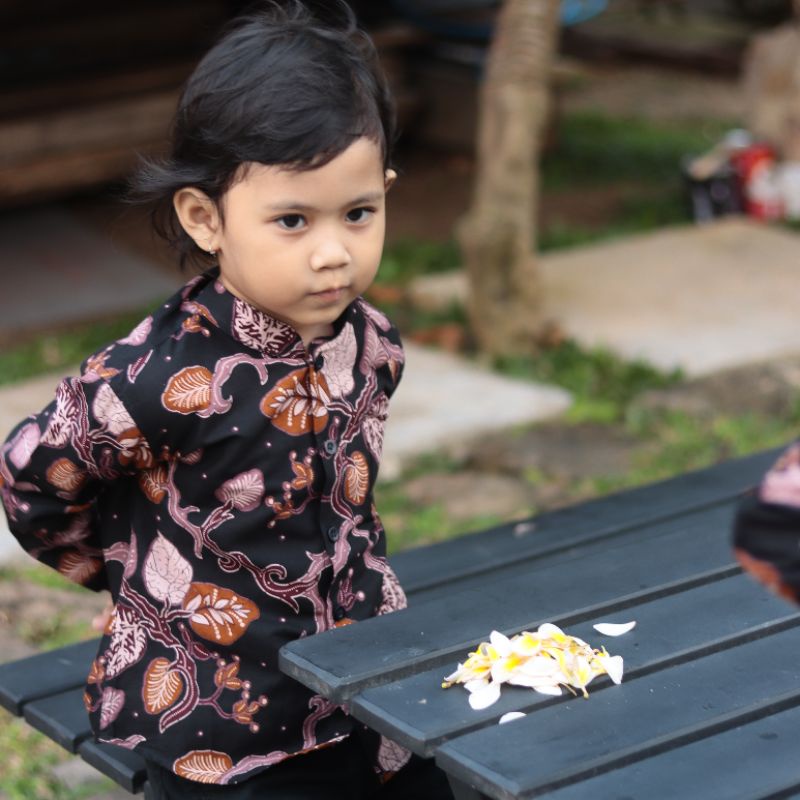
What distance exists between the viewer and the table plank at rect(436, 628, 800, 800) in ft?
5.51

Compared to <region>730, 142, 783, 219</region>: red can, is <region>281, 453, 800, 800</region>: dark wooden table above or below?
above

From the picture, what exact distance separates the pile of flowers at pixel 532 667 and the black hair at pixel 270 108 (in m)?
0.64

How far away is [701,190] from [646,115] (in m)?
3.21

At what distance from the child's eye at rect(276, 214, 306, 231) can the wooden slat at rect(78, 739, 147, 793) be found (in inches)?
31.5

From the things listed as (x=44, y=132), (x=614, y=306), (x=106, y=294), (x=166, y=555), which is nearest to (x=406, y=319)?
(x=614, y=306)

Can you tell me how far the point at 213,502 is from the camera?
6.77 feet

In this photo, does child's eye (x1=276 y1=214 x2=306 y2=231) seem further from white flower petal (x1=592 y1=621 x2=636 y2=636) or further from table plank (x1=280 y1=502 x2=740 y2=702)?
→ white flower petal (x1=592 y1=621 x2=636 y2=636)

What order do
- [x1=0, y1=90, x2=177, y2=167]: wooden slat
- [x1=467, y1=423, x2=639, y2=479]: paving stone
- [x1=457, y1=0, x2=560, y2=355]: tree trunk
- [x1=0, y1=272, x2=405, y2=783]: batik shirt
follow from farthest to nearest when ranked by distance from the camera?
[x1=0, y1=90, x2=177, y2=167]: wooden slat → [x1=457, y1=0, x2=560, y2=355]: tree trunk → [x1=467, y1=423, x2=639, y2=479]: paving stone → [x1=0, y1=272, x2=405, y2=783]: batik shirt

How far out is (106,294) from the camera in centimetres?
595

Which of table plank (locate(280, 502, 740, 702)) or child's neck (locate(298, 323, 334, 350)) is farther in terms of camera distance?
child's neck (locate(298, 323, 334, 350))

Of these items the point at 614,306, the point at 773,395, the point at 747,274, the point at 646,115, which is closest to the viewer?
the point at 773,395

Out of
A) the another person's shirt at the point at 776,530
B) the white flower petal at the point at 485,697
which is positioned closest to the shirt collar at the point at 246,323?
the white flower petal at the point at 485,697

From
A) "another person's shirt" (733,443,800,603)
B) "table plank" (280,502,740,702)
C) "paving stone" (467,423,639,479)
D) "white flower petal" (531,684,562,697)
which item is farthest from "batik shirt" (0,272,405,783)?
"paving stone" (467,423,639,479)

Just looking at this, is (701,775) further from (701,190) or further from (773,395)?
(701,190)
